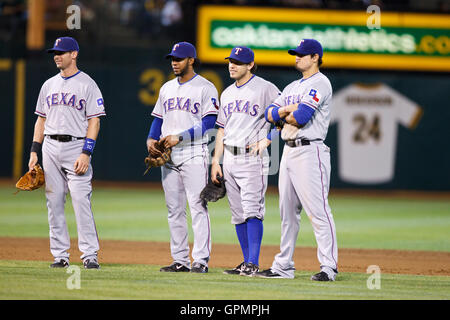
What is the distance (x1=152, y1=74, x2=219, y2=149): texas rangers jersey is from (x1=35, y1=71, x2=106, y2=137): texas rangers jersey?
0.58m

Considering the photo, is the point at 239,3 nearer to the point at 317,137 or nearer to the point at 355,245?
the point at 355,245

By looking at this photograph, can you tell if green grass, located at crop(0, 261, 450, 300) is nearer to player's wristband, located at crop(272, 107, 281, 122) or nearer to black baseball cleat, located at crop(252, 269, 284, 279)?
black baseball cleat, located at crop(252, 269, 284, 279)

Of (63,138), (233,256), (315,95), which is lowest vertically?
(233,256)

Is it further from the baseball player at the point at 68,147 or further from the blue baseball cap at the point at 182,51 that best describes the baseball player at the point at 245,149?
the baseball player at the point at 68,147

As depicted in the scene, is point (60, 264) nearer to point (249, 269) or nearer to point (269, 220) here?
point (249, 269)

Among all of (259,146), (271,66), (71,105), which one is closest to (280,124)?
(259,146)

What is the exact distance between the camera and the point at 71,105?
6.94m

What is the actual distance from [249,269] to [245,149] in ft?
3.33

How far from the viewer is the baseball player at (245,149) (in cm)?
683

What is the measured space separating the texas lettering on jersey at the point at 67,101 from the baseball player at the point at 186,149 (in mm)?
691

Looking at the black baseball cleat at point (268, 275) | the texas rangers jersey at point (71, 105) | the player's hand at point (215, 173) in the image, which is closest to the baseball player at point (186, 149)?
the player's hand at point (215, 173)

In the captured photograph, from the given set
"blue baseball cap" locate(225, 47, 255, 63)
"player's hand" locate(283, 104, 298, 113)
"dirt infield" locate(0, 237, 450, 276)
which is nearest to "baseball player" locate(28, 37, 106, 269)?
"dirt infield" locate(0, 237, 450, 276)

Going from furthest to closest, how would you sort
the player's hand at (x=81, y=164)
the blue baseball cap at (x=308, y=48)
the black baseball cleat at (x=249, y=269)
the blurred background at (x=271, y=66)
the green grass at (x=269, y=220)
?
the blurred background at (x=271, y=66) → the green grass at (x=269, y=220) → the player's hand at (x=81, y=164) → the black baseball cleat at (x=249, y=269) → the blue baseball cap at (x=308, y=48)

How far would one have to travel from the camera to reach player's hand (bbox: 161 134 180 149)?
6891mm
